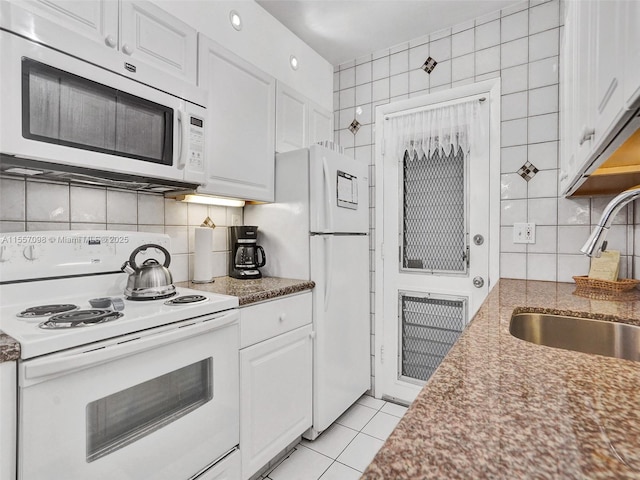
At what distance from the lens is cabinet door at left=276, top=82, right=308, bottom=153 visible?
2.24m

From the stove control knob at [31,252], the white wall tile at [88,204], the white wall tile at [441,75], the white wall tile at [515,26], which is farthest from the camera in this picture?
the white wall tile at [441,75]

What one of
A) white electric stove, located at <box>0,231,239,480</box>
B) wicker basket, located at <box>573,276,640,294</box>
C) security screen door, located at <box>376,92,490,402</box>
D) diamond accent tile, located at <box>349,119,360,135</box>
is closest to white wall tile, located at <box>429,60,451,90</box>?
security screen door, located at <box>376,92,490,402</box>

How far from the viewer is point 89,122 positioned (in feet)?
4.14

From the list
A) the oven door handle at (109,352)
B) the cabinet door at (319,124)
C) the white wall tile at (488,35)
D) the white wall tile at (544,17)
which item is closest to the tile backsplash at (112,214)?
the oven door handle at (109,352)

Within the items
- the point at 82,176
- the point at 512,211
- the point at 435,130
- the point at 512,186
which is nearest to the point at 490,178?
the point at 512,186

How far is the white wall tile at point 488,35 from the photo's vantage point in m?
2.20

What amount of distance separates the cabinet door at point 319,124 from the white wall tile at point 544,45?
1416 mm

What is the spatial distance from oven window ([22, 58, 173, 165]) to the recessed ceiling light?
77 centimetres

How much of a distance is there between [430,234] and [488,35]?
135 cm

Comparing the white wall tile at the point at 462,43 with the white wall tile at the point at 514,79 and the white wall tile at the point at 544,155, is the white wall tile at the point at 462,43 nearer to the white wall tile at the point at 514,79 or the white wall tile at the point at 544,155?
the white wall tile at the point at 514,79

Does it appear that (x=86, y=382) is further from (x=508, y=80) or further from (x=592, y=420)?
(x=508, y=80)

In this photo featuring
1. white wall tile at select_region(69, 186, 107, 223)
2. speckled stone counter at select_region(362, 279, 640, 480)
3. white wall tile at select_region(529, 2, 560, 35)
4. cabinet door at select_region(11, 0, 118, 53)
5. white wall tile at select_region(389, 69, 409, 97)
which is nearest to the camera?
speckled stone counter at select_region(362, 279, 640, 480)

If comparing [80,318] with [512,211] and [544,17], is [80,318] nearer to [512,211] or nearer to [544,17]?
[512,211]

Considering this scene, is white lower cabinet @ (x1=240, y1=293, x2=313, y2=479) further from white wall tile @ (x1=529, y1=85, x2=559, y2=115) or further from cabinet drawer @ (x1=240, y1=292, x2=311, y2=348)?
white wall tile @ (x1=529, y1=85, x2=559, y2=115)
